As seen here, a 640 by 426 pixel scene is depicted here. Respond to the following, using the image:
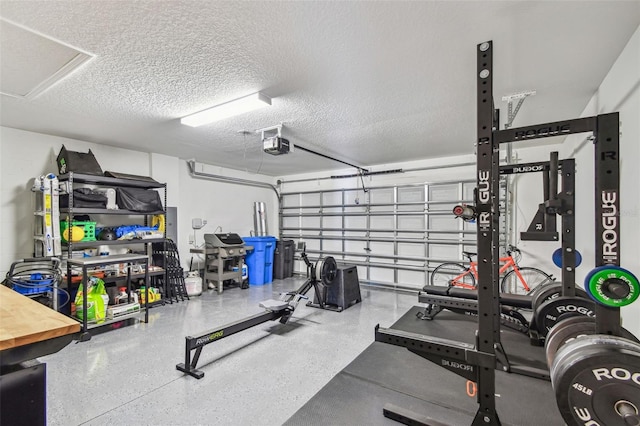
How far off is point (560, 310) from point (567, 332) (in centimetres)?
81

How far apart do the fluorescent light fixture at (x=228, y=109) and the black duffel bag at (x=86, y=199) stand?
69.1 inches

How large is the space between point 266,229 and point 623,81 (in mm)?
6525

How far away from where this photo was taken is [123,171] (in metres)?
4.96

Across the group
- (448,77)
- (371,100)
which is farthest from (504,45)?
(371,100)

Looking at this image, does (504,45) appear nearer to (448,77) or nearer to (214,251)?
(448,77)

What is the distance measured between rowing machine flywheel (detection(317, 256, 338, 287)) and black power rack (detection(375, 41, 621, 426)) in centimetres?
245

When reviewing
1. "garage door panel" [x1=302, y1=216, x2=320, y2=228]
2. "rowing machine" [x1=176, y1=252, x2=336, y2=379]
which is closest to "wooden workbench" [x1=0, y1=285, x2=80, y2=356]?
"rowing machine" [x1=176, y1=252, x2=336, y2=379]

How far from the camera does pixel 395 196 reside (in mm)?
6180

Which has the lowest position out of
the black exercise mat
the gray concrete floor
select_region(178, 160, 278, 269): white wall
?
→ the gray concrete floor

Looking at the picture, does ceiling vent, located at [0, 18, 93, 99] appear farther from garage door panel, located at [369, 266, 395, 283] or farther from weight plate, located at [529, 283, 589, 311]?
garage door panel, located at [369, 266, 395, 283]

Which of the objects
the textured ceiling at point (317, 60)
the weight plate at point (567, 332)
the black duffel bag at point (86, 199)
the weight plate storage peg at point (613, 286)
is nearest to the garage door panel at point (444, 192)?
the textured ceiling at point (317, 60)

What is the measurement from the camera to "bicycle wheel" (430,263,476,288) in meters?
4.91

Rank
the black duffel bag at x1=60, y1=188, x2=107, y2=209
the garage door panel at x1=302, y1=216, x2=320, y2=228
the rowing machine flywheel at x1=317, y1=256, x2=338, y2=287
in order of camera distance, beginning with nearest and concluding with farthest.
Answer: the black duffel bag at x1=60, y1=188, x2=107, y2=209
the rowing machine flywheel at x1=317, y1=256, x2=338, y2=287
the garage door panel at x1=302, y1=216, x2=320, y2=228

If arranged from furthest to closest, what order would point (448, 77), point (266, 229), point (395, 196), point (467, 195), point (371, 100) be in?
point (266, 229) → point (395, 196) → point (467, 195) → point (371, 100) → point (448, 77)
